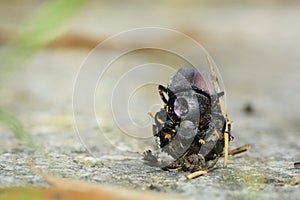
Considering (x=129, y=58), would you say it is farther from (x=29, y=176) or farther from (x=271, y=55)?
(x=29, y=176)

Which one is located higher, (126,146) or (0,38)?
(0,38)

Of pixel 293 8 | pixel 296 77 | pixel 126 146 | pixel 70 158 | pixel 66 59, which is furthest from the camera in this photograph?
pixel 293 8

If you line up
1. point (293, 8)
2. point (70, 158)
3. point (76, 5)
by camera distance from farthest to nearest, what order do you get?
point (293, 8)
point (70, 158)
point (76, 5)

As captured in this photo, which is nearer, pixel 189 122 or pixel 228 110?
pixel 189 122

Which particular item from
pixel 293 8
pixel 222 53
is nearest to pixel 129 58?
pixel 222 53

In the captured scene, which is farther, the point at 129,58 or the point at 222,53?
the point at 222,53

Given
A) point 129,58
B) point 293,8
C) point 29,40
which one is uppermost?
point 293,8

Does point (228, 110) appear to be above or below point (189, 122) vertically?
above
